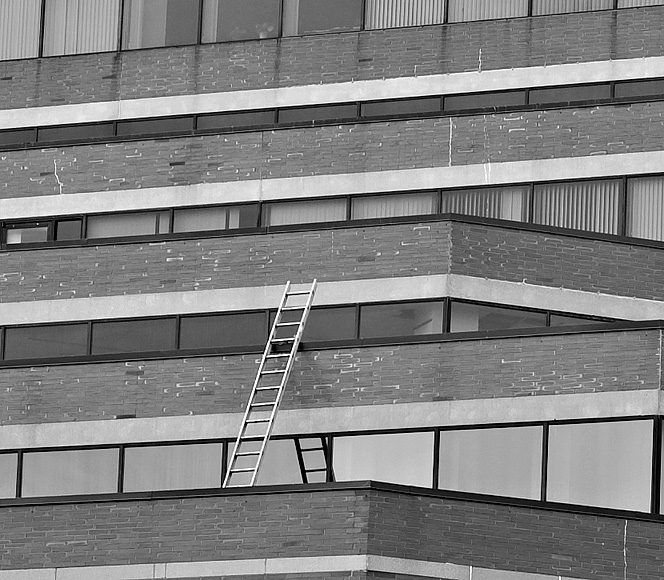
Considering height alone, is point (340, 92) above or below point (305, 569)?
above

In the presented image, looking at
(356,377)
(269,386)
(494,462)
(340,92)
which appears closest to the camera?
(494,462)

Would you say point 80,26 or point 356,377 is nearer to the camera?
point 356,377

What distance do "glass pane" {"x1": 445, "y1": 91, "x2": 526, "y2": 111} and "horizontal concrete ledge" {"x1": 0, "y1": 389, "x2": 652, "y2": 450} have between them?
7.70 meters

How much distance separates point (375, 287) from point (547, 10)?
7.41m

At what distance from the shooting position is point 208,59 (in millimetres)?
42156

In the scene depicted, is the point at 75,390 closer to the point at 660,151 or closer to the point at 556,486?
the point at 556,486

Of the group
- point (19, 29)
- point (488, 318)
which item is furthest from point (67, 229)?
point (488, 318)

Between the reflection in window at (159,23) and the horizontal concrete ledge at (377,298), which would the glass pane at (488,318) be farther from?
the reflection in window at (159,23)

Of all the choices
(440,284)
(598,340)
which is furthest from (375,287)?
(598,340)

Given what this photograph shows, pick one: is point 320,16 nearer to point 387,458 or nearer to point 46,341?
point 46,341

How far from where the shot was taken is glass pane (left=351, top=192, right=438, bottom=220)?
39.0 m

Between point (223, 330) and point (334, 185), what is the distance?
3.93 m

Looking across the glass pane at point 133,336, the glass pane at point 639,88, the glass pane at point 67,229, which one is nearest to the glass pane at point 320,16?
the glass pane at point 639,88

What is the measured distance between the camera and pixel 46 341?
37969 mm
